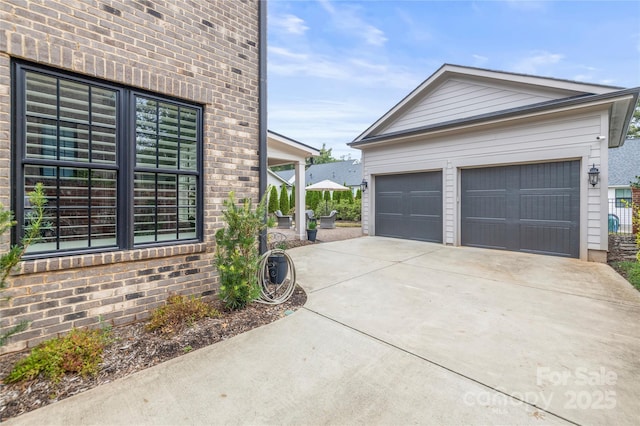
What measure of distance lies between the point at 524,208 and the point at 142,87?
8775 millimetres

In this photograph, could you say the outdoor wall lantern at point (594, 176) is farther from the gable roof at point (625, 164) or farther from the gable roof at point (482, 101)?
the gable roof at point (625, 164)

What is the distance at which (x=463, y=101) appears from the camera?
905 cm

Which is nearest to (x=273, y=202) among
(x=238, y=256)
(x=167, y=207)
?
(x=167, y=207)

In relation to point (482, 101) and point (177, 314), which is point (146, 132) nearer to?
point (177, 314)

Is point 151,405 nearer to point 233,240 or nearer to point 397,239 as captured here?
point 233,240

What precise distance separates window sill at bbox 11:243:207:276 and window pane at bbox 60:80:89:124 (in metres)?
1.45

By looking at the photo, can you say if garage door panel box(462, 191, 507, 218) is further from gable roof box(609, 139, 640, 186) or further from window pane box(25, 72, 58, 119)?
gable roof box(609, 139, 640, 186)

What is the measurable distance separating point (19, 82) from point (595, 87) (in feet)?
32.8

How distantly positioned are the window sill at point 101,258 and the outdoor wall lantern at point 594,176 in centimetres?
828

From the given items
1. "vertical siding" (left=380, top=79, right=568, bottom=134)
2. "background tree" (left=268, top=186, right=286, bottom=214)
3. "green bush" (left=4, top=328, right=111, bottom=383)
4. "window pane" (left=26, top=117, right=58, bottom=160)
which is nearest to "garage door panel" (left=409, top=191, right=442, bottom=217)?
"vertical siding" (left=380, top=79, right=568, bottom=134)

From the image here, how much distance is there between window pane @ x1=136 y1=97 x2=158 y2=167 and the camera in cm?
344

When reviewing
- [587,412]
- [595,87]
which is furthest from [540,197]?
[587,412]

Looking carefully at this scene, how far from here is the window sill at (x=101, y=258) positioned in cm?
266

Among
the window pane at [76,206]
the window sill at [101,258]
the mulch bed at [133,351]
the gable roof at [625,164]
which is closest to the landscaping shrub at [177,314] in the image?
the mulch bed at [133,351]
